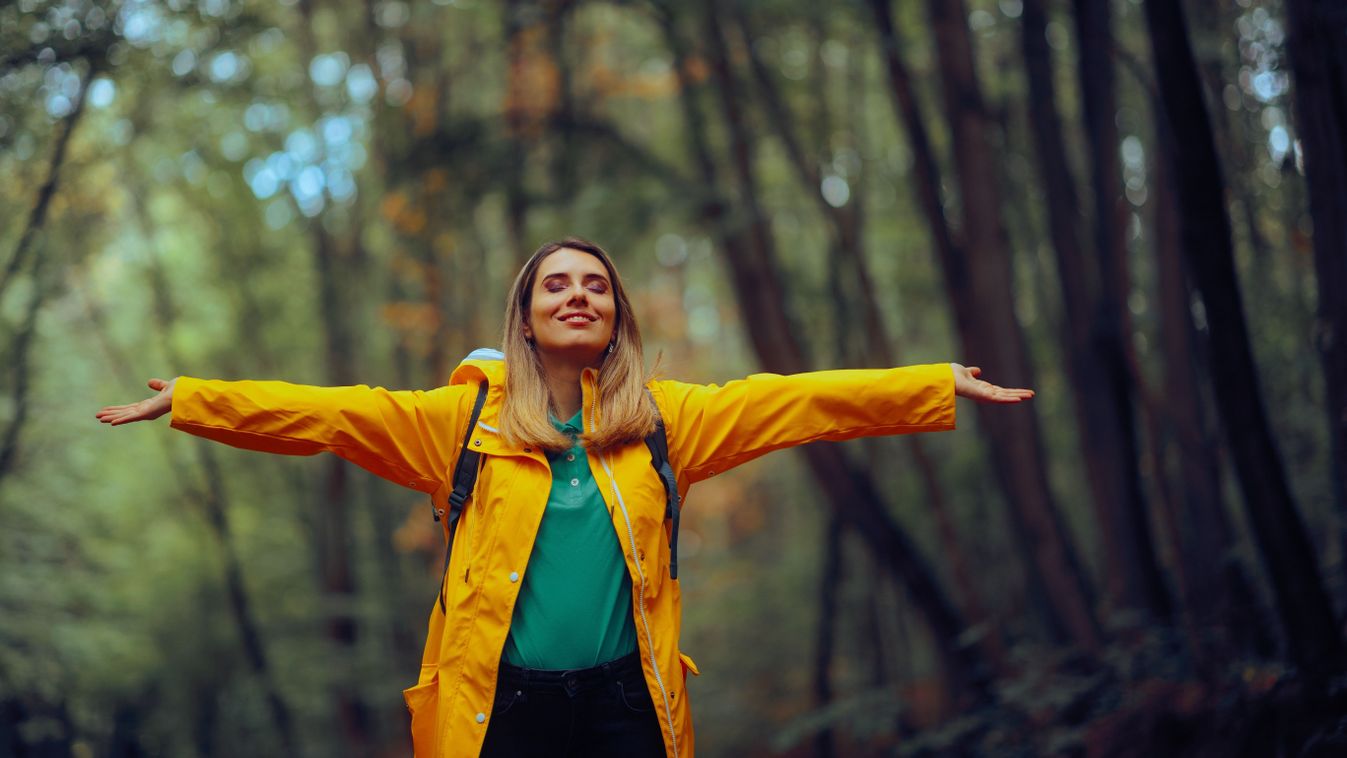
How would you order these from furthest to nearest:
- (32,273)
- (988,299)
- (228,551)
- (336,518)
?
(336,518)
(228,551)
(988,299)
(32,273)

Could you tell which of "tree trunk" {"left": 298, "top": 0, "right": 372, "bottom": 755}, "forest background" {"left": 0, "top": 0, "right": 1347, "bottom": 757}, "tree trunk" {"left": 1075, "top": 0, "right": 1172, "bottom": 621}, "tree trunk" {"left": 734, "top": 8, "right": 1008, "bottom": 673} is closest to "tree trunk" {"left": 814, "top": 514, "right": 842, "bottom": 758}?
"forest background" {"left": 0, "top": 0, "right": 1347, "bottom": 757}

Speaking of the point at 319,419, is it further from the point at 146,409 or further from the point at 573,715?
the point at 573,715

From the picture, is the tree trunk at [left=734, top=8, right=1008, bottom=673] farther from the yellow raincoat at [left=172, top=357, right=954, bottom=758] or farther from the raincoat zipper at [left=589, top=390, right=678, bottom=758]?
the raincoat zipper at [left=589, top=390, right=678, bottom=758]

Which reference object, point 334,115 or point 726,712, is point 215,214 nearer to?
point 334,115

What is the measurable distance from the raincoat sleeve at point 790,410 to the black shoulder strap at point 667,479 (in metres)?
0.06

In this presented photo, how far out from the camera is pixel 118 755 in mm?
10688

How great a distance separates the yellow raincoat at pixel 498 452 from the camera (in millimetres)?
3104

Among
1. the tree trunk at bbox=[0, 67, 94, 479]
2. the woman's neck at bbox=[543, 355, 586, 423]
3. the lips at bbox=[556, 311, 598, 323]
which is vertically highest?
the tree trunk at bbox=[0, 67, 94, 479]

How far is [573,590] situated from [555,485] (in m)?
0.29

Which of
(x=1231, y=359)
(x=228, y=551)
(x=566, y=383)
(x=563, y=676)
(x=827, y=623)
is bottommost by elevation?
(x=827, y=623)

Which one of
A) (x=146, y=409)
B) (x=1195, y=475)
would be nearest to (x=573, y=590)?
(x=146, y=409)

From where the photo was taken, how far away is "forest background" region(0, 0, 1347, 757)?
670cm

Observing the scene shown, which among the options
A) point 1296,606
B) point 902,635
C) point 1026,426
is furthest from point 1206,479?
point 902,635

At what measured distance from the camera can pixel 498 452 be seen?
3213 mm
